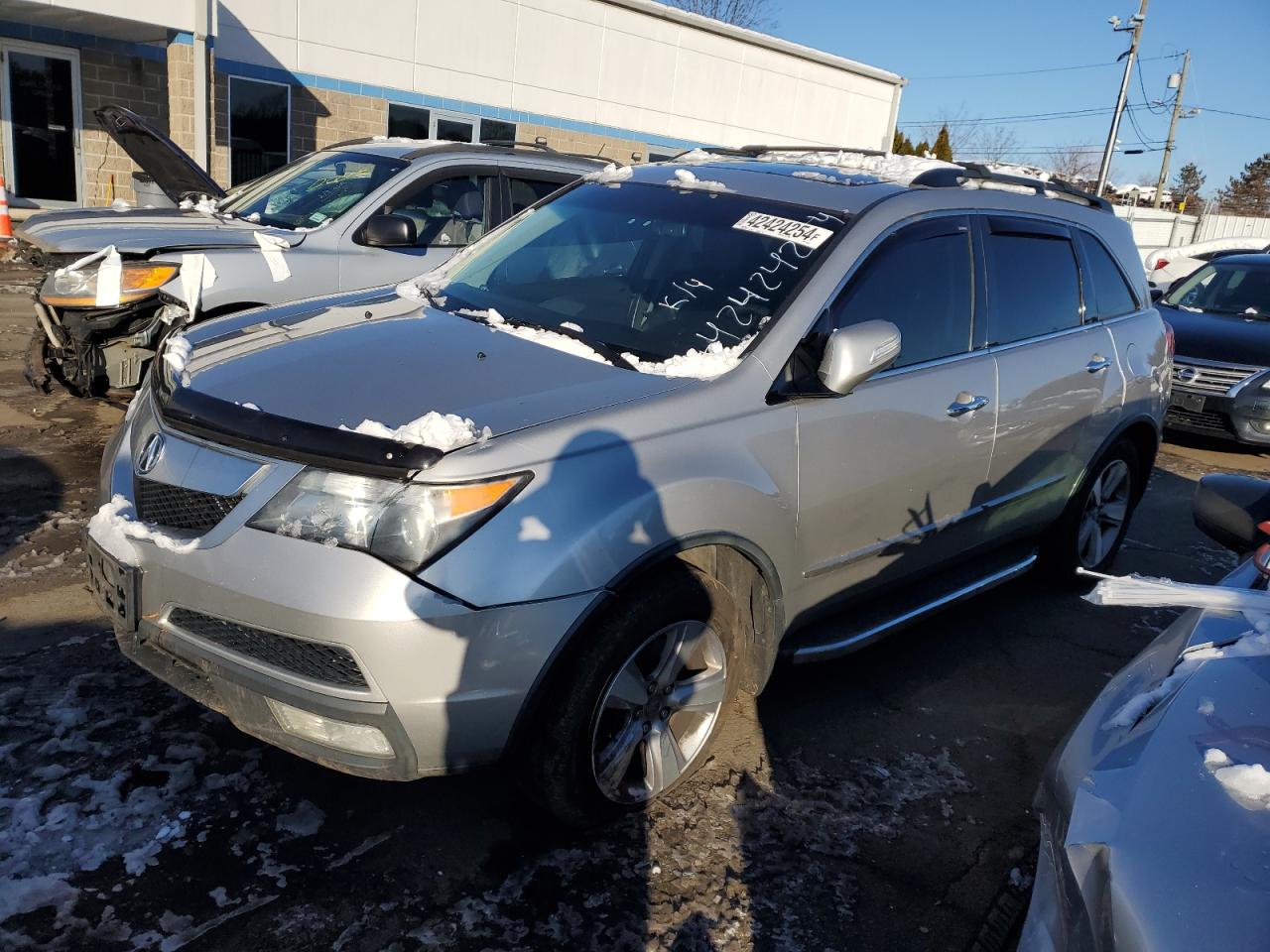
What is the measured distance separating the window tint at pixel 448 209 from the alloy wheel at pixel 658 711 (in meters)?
4.39

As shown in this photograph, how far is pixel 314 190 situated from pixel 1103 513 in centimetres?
528

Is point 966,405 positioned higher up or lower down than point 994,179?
lower down

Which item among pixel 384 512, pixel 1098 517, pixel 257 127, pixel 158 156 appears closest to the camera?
pixel 384 512

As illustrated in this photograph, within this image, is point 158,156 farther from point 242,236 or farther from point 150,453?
point 150,453

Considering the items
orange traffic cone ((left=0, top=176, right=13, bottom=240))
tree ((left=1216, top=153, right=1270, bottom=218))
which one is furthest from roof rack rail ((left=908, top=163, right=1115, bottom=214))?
tree ((left=1216, top=153, right=1270, bottom=218))

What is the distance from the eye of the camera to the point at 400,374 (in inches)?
113

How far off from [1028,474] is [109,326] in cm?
476

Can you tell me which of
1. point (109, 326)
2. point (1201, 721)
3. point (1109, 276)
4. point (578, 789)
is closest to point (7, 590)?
point (109, 326)

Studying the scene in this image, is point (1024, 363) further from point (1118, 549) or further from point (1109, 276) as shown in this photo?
point (1118, 549)

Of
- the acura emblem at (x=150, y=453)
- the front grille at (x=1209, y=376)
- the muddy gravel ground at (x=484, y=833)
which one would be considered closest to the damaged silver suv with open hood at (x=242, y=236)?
the muddy gravel ground at (x=484, y=833)

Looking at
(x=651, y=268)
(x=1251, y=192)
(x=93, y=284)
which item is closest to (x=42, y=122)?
(x=93, y=284)

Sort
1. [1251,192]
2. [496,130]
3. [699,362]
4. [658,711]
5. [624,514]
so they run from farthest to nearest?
[1251,192] → [496,130] → [699,362] → [658,711] → [624,514]

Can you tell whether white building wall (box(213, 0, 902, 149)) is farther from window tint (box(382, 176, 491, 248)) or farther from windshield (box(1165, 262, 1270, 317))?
windshield (box(1165, 262, 1270, 317))

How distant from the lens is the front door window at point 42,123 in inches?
580
